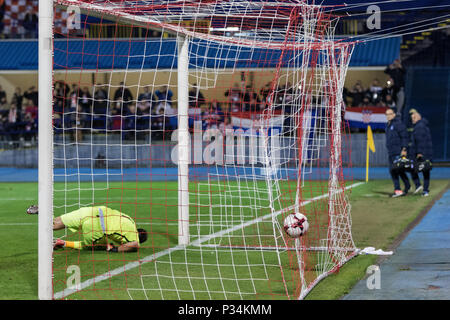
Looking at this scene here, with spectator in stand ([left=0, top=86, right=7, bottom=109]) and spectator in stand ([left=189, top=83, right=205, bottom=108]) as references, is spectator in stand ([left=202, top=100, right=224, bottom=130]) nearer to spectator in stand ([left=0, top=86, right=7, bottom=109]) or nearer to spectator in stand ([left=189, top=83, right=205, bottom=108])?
spectator in stand ([left=189, top=83, right=205, bottom=108])

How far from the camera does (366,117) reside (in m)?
27.1

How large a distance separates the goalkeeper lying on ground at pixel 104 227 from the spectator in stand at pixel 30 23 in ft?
85.4

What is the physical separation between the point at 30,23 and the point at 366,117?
16.6 meters

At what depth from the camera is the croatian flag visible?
2703cm

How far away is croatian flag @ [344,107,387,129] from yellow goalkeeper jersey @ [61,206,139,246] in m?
17.7

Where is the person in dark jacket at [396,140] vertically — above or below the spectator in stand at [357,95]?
below

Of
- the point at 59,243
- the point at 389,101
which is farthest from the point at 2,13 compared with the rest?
the point at 59,243

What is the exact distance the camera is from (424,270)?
909 cm

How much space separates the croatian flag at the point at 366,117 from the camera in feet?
88.7

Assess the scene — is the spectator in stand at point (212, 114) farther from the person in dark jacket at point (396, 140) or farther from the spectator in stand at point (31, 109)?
the spectator in stand at point (31, 109)

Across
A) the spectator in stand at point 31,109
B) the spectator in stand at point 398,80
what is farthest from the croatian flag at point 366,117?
the spectator in stand at point 31,109
